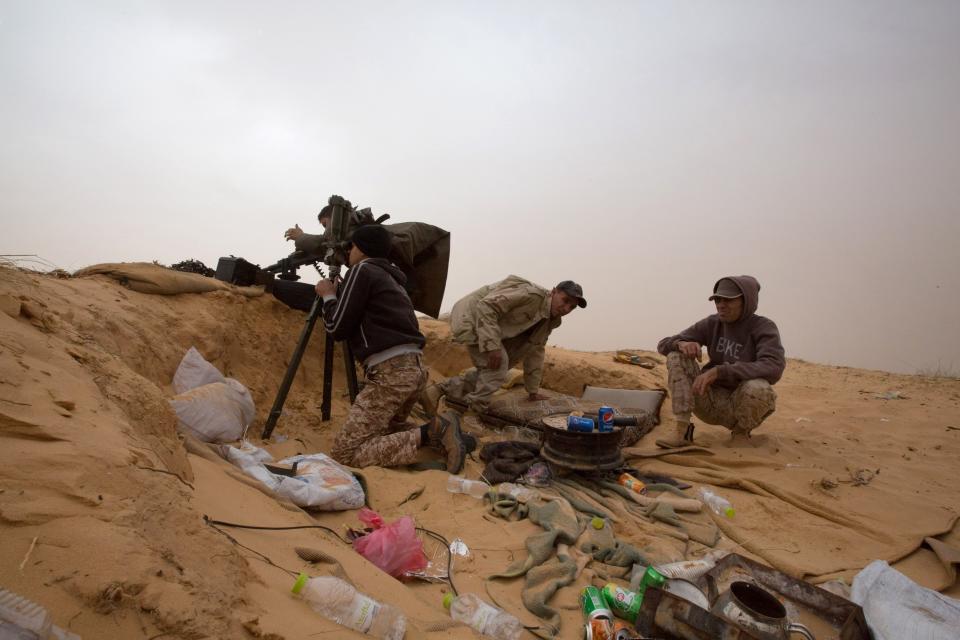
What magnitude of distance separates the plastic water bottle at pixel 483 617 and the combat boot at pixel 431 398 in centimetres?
310

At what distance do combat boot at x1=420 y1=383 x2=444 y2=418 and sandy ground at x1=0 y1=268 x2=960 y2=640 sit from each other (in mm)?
631

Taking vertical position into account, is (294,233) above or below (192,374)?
above

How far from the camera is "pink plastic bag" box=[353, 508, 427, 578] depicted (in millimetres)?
2143

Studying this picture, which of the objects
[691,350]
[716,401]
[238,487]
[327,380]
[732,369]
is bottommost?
[238,487]

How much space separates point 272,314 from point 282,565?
145 inches

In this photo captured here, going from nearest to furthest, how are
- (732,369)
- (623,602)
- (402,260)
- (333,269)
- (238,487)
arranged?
(623,602) < (238,487) < (333,269) < (732,369) < (402,260)

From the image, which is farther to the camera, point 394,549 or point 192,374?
point 192,374

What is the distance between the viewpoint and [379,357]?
366 centimetres

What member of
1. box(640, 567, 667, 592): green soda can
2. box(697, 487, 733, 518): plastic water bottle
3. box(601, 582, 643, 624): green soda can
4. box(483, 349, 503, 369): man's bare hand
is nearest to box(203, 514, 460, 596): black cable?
box(601, 582, 643, 624): green soda can

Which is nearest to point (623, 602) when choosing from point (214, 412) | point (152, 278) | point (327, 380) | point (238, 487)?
point (238, 487)

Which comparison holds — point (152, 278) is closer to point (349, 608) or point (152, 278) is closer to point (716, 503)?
point (349, 608)

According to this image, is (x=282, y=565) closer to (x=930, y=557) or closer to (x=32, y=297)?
(x=32, y=297)

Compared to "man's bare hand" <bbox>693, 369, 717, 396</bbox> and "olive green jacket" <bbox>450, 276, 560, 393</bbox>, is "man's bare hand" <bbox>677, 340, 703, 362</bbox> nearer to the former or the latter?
"man's bare hand" <bbox>693, 369, 717, 396</bbox>

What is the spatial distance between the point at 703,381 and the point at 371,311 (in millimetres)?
2908
